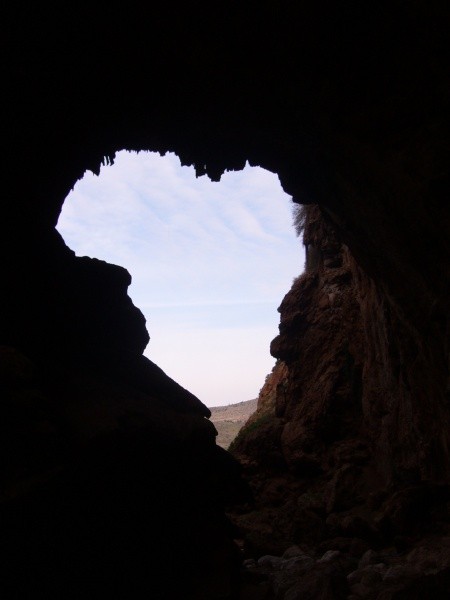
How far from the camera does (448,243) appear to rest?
7391mm

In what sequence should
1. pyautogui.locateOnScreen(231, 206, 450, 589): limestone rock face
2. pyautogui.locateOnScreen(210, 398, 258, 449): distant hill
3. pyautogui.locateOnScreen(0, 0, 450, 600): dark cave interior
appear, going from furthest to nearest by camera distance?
1. pyautogui.locateOnScreen(210, 398, 258, 449): distant hill
2. pyautogui.locateOnScreen(231, 206, 450, 589): limestone rock face
3. pyautogui.locateOnScreen(0, 0, 450, 600): dark cave interior

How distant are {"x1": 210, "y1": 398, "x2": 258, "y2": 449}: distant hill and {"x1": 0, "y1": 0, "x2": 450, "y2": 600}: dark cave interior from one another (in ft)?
116

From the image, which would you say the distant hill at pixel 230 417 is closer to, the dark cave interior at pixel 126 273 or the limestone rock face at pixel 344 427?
the limestone rock face at pixel 344 427

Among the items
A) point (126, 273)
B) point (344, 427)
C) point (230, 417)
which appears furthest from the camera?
point (230, 417)

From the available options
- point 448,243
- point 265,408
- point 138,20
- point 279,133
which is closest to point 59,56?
point 138,20

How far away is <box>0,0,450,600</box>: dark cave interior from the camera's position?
23.9 ft

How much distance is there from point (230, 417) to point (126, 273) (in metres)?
56.8

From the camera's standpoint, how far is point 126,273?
1355 cm

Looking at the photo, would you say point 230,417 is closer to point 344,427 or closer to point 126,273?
point 344,427

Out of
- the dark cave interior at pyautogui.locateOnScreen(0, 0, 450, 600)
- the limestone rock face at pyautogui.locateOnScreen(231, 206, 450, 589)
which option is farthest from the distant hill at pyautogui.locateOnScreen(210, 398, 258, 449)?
the dark cave interior at pyautogui.locateOnScreen(0, 0, 450, 600)

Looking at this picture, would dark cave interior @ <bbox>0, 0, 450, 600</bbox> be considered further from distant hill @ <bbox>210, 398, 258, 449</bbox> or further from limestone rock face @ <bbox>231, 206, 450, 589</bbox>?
distant hill @ <bbox>210, 398, 258, 449</bbox>

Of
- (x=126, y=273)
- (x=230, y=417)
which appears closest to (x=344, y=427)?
(x=126, y=273)

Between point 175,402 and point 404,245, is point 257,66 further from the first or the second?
point 175,402

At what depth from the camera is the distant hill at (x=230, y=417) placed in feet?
165
